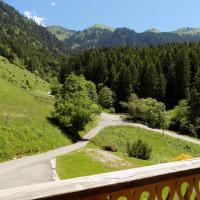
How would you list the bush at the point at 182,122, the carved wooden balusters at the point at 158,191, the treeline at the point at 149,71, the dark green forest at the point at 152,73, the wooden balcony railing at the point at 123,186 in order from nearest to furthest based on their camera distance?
the wooden balcony railing at the point at 123,186, the carved wooden balusters at the point at 158,191, the bush at the point at 182,122, the dark green forest at the point at 152,73, the treeline at the point at 149,71

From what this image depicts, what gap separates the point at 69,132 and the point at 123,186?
64874 mm

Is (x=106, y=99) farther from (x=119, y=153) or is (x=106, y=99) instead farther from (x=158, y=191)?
(x=158, y=191)

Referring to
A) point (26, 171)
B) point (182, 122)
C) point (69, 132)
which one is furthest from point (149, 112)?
point (26, 171)

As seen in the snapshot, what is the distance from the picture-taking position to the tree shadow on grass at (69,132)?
66.7m

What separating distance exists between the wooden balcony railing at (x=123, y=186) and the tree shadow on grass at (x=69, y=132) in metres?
61.3

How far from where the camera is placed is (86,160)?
44.7m

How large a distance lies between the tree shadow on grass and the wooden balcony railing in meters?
61.3

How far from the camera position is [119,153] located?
177 ft

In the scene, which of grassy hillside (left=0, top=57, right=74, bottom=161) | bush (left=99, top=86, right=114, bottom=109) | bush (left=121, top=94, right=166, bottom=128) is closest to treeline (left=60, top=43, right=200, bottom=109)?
bush (left=99, top=86, right=114, bottom=109)

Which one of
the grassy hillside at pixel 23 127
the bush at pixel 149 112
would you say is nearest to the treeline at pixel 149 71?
the bush at pixel 149 112

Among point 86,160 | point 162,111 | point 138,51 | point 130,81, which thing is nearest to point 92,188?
point 86,160

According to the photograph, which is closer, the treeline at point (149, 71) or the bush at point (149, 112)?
the bush at point (149, 112)

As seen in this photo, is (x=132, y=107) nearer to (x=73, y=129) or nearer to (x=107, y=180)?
(x=73, y=129)

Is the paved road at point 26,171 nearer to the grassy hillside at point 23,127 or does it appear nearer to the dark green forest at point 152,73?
the grassy hillside at point 23,127
